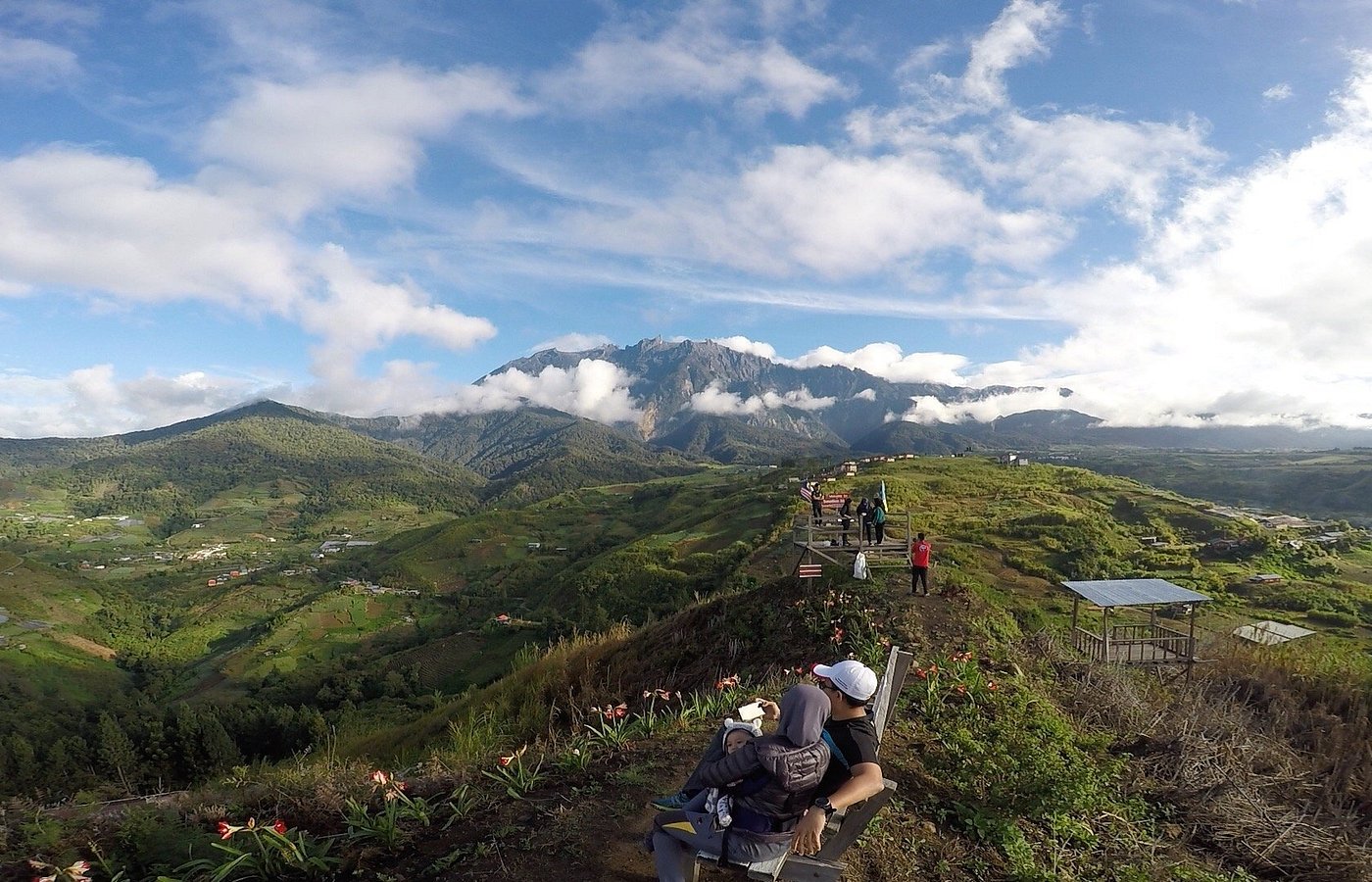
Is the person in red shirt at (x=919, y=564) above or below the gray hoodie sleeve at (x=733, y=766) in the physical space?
below

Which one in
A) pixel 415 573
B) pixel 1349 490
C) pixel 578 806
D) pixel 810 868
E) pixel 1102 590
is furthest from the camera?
pixel 415 573

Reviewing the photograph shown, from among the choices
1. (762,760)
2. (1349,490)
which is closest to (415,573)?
(762,760)

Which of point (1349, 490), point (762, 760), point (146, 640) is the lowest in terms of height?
point (146, 640)

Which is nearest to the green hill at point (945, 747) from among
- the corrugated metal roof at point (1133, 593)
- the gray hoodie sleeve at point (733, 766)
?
the gray hoodie sleeve at point (733, 766)

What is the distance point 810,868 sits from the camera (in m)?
3.66

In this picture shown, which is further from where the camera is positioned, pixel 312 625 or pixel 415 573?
pixel 415 573

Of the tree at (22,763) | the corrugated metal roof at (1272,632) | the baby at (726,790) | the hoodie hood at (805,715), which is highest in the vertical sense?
the hoodie hood at (805,715)

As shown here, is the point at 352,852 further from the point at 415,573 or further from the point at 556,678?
the point at 415,573

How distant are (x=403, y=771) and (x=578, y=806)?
200cm

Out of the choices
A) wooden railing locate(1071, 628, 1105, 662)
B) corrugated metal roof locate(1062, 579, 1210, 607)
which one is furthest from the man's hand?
wooden railing locate(1071, 628, 1105, 662)

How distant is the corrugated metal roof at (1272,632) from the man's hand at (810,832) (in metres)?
21.8

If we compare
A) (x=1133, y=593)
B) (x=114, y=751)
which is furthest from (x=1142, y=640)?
(x=114, y=751)

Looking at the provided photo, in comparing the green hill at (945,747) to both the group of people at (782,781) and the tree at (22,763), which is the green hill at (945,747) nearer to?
the group of people at (782,781)

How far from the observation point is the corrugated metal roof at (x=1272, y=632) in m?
19.0
